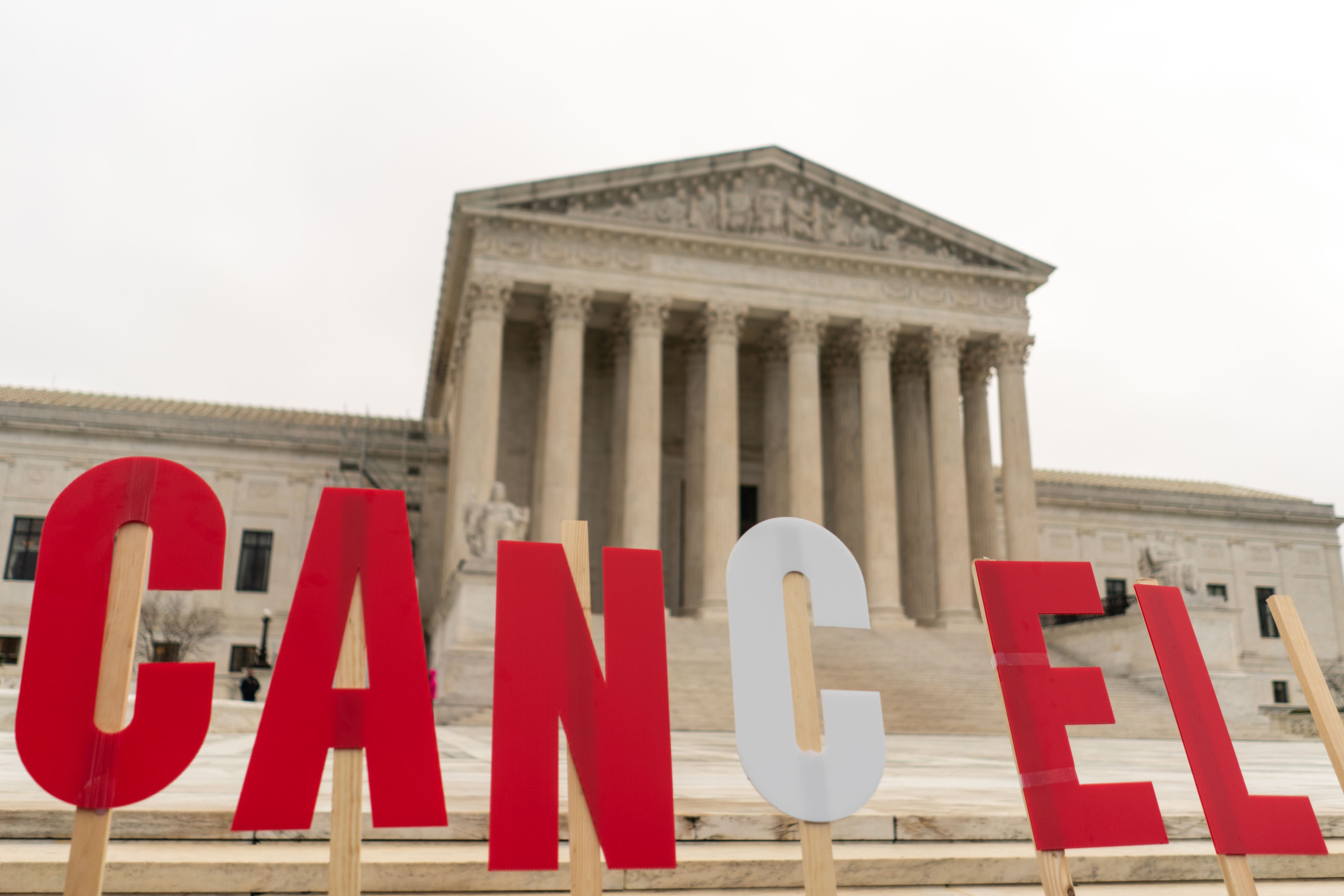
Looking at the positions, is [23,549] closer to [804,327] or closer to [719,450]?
[719,450]

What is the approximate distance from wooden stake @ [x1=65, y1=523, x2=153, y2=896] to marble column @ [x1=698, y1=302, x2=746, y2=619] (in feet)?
89.1

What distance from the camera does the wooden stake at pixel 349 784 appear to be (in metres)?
3.43

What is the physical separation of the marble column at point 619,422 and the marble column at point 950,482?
11088 millimetres

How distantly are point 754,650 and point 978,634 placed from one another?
3042cm

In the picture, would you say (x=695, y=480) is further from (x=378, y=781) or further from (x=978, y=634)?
(x=378, y=781)

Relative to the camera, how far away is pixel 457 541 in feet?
99.9

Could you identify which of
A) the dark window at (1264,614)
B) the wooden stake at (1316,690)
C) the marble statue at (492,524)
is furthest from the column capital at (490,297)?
the dark window at (1264,614)

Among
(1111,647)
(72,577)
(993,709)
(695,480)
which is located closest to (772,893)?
(72,577)

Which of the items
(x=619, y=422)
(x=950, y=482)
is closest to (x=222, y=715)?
(x=619, y=422)

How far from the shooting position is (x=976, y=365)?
123 feet

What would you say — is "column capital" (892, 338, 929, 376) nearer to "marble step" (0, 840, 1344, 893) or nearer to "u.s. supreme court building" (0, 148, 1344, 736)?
"u.s. supreme court building" (0, 148, 1344, 736)

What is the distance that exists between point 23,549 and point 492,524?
2323 cm

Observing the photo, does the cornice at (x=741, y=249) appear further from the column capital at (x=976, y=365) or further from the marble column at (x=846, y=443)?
the marble column at (x=846, y=443)

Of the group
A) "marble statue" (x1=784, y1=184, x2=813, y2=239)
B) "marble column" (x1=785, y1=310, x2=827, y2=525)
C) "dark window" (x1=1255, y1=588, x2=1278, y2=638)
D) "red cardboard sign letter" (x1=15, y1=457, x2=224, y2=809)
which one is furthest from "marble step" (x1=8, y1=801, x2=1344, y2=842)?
"dark window" (x1=1255, y1=588, x2=1278, y2=638)
